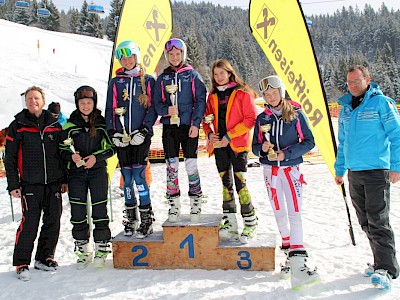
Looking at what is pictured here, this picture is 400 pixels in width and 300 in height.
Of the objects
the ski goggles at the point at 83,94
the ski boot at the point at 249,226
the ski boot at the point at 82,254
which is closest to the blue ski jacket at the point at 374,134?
the ski boot at the point at 249,226

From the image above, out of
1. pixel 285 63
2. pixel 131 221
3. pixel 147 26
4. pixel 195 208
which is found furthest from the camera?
pixel 147 26

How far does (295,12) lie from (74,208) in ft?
11.9

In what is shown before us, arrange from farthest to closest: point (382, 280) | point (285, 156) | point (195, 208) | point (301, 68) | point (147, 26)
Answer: point (147, 26) → point (301, 68) → point (195, 208) → point (285, 156) → point (382, 280)

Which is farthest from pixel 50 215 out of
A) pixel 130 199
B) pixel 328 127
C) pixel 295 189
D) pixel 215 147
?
pixel 328 127

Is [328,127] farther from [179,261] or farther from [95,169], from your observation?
[95,169]

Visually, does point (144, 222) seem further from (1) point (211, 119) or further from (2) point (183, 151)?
(1) point (211, 119)

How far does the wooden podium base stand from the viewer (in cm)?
404

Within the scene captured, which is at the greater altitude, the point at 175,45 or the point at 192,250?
the point at 175,45

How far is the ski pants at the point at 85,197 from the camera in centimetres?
414

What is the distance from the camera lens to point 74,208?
4137 mm

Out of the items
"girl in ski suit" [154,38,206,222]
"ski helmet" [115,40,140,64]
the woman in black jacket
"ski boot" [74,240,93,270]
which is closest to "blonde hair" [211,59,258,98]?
"girl in ski suit" [154,38,206,222]

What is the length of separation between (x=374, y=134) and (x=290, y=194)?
95cm

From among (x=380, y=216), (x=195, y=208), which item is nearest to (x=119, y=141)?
(x=195, y=208)

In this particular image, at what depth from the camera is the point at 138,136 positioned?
404 centimetres
